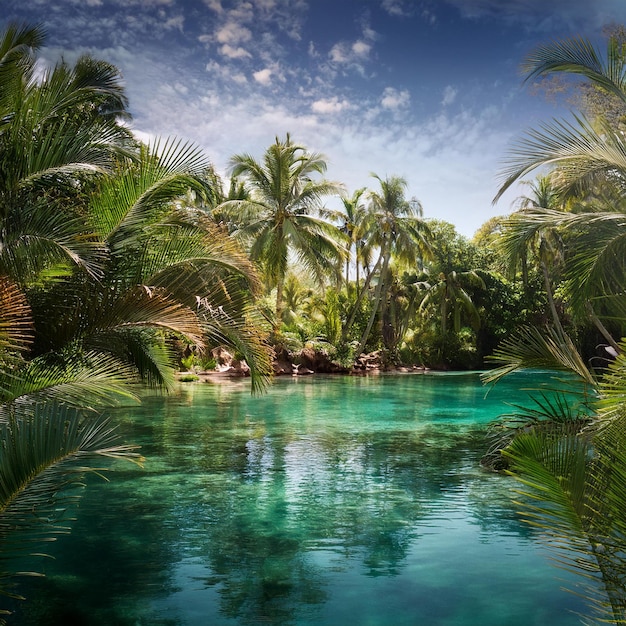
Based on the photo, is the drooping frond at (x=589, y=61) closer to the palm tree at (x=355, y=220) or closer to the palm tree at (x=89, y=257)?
the palm tree at (x=89, y=257)

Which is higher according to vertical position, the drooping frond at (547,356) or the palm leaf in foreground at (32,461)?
the drooping frond at (547,356)

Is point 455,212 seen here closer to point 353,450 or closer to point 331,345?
point 331,345

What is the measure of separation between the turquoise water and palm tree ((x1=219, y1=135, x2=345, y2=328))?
52.0ft

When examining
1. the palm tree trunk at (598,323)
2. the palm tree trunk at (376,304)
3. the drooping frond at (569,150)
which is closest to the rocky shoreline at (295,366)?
the palm tree trunk at (376,304)

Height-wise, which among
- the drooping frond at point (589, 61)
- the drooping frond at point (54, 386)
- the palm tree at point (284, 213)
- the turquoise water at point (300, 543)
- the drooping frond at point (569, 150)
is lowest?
the turquoise water at point (300, 543)

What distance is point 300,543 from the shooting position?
5688mm

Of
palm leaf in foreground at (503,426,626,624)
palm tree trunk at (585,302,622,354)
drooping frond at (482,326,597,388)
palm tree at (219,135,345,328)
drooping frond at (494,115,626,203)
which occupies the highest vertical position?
palm tree at (219,135,345,328)

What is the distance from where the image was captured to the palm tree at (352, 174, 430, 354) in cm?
3334

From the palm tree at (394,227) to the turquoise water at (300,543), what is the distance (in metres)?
22.7

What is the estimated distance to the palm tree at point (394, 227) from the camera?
33344mm

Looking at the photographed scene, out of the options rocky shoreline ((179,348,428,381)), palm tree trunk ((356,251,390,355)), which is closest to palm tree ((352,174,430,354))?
palm tree trunk ((356,251,390,355))

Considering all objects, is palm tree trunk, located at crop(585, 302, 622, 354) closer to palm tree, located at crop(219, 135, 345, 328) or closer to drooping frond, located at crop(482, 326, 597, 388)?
drooping frond, located at crop(482, 326, 597, 388)

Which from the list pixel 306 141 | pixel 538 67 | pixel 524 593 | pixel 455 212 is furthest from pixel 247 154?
pixel 524 593

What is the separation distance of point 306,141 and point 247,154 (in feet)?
11.7
